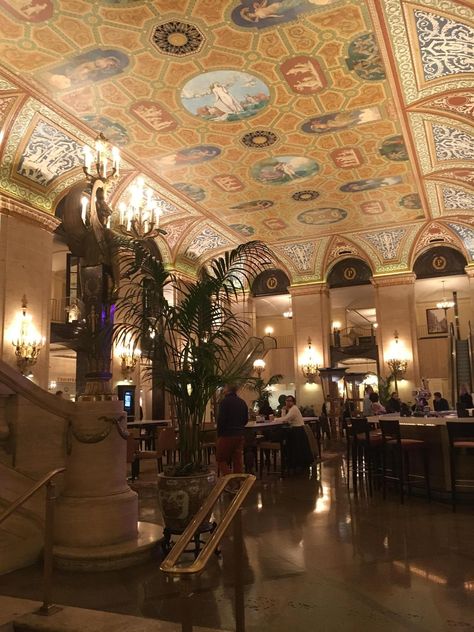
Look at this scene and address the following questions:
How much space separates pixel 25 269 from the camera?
36.4 ft

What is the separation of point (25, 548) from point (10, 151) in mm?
8305

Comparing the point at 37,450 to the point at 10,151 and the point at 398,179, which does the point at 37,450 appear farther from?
the point at 398,179

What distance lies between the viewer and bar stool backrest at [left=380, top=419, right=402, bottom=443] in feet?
21.4

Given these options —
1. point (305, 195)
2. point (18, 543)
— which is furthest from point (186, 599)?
point (305, 195)

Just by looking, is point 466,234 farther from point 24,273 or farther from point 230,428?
point 230,428

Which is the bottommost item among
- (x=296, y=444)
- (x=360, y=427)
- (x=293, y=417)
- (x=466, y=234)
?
(x=296, y=444)

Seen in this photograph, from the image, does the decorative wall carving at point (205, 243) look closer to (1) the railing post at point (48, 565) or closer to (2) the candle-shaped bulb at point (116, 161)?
(2) the candle-shaped bulb at point (116, 161)

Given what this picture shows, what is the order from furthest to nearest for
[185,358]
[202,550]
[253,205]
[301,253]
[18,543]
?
[301,253] < [253,205] < [185,358] < [18,543] < [202,550]

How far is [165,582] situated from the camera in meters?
3.73

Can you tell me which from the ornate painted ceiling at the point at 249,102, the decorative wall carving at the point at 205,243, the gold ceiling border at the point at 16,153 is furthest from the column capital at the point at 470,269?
the gold ceiling border at the point at 16,153

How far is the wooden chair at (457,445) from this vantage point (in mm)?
5957

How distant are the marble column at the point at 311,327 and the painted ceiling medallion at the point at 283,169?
6.95m

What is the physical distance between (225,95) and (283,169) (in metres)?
3.36

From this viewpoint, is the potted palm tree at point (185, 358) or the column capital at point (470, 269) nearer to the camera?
the potted palm tree at point (185, 358)
